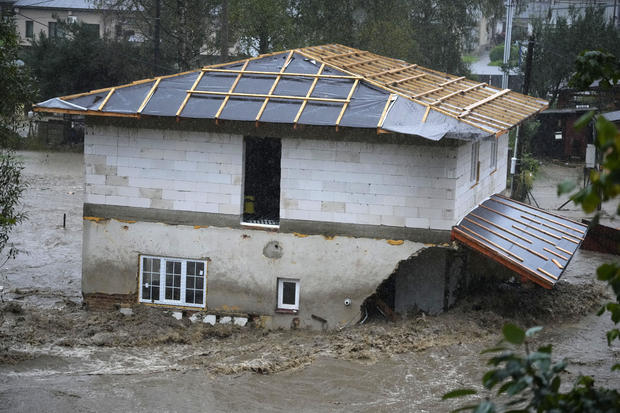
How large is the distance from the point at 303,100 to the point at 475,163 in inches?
181

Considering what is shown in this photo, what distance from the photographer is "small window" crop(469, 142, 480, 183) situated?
59.0 feet

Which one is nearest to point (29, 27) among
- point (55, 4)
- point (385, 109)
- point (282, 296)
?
point (55, 4)

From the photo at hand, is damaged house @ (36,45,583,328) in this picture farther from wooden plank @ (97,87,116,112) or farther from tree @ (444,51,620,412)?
tree @ (444,51,620,412)

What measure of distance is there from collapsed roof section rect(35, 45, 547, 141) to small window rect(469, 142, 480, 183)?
777 mm

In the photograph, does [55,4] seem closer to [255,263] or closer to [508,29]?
[508,29]

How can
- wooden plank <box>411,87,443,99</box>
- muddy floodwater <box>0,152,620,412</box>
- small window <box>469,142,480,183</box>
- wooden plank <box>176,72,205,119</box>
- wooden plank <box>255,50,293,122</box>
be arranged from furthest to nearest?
small window <box>469,142,480,183</box> < wooden plank <box>411,87,443,99</box> < wooden plank <box>176,72,205,119</box> < wooden plank <box>255,50,293,122</box> < muddy floodwater <box>0,152,620,412</box>

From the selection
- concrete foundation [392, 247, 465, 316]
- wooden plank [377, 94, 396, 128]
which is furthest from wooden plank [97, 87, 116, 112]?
concrete foundation [392, 247, 465, 316]

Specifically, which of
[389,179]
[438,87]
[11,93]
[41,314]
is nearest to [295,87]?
[389,179]

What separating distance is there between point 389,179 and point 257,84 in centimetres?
379

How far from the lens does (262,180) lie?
1870cm

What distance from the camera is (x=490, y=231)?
55.9ft

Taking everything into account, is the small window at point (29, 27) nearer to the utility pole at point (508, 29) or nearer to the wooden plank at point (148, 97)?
the utility pole at point (508, 29)

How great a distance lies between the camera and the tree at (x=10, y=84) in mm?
13844

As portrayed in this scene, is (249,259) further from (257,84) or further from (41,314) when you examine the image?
(41,314)
